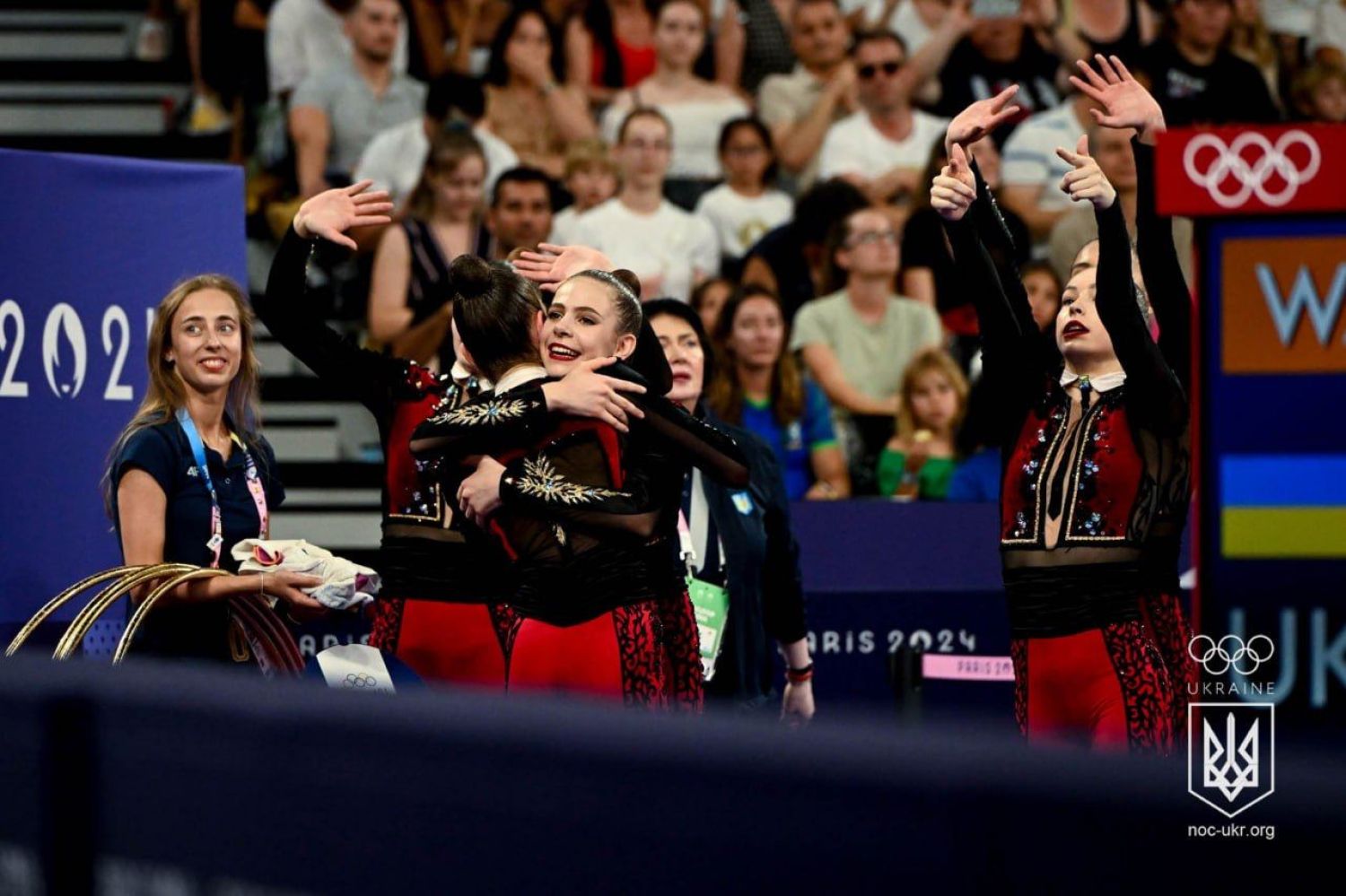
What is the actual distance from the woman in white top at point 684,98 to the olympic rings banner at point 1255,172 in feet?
23.7

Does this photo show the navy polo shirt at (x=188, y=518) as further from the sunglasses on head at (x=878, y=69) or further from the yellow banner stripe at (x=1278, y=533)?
the sunglasses on head at (x=878, y=69)

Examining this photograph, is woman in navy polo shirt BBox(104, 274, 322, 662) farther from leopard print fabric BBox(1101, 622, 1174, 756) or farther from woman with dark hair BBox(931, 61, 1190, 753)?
leopard print fabric BBox(1101, 622, 1174, 756)

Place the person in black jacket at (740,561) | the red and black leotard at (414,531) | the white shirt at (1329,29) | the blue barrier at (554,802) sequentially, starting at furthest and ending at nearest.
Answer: the white shirt at (1329,29) → the person in black jacket at (740,561) → the red and black leotard at (414,531) → the blue barrier at (554,802)

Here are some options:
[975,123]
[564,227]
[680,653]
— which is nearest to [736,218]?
[564,227]

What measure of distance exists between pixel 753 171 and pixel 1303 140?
709 cm

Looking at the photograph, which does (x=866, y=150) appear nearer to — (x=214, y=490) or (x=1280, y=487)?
(x=214, y=490)

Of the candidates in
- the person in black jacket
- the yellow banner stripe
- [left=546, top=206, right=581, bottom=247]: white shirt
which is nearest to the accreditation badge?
the person in black jacket

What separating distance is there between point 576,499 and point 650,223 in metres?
5.60

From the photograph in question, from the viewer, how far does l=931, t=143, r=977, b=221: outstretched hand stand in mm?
4938

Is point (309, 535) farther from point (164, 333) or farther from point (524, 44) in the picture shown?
point (164, 333)

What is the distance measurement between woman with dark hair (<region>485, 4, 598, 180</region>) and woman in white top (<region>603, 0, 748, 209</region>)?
22 centimetres

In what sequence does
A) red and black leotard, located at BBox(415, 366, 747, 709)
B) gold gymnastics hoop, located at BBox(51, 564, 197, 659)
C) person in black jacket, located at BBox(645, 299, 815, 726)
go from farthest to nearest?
person in black jacket, located at BBox(645, 299, 815, 726) < red and black leotard, located at BBox(415, 366, 747, 709) < gold gymnastics hoop, located at BBox(51, 564, 197, 659)

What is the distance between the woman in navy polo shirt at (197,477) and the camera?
496 cm

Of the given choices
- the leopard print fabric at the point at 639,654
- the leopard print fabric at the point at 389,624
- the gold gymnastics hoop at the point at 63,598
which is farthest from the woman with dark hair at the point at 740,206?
the gold gymnastics hoop at the point at 63,598
